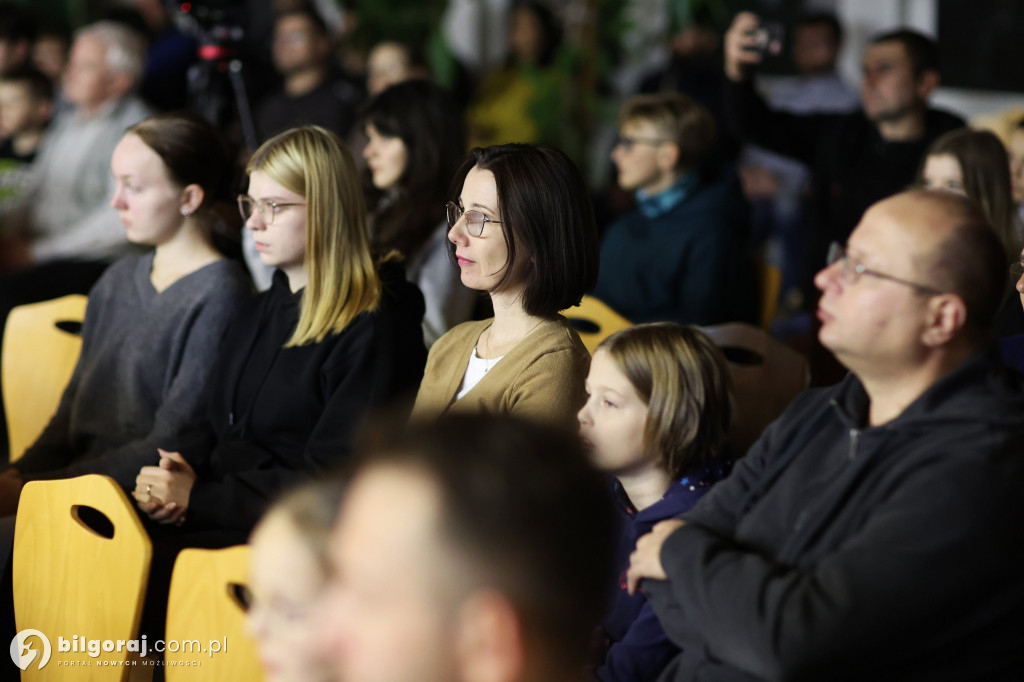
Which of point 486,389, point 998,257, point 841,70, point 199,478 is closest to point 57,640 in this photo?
point 199,478

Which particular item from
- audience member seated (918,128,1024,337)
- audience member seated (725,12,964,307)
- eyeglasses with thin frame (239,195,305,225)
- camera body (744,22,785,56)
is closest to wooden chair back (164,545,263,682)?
eyeglasses with thin frame (239,195,305,225)

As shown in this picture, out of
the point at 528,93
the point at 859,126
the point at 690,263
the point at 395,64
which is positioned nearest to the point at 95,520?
the point at 690,263

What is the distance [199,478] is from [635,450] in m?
0.91

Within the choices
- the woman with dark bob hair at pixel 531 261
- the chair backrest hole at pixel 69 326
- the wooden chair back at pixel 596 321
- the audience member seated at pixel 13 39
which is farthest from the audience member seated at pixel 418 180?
the audience member seated at pixel 13 39

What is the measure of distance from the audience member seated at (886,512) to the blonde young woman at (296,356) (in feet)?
2.48

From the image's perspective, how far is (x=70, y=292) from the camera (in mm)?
3424

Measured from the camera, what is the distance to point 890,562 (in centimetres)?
114

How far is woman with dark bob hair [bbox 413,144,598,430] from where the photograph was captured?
5.79 ft

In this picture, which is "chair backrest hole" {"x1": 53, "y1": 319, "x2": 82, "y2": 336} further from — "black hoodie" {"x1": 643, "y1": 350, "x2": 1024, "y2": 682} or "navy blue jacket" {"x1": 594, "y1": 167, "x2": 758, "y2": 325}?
"black hoodie" {"x1": 643, "y1": 350, "x2": 1024, "y2": 682}

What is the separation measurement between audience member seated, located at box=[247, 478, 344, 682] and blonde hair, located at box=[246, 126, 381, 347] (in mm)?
1109

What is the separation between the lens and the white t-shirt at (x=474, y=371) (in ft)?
6.10

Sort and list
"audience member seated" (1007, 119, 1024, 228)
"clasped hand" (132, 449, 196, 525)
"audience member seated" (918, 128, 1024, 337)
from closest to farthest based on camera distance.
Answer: "clasped hand" (132, 449, 196, 525) < "audience member seated" (918, 128, 1024, 337) < "audience member seated" (1007, 119, 1024, 228)

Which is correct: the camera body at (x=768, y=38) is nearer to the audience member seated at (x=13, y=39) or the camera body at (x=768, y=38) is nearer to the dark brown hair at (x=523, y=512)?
the dark brown hair at (x=523, y=512)

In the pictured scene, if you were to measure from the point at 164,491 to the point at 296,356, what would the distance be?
13.8 inches
